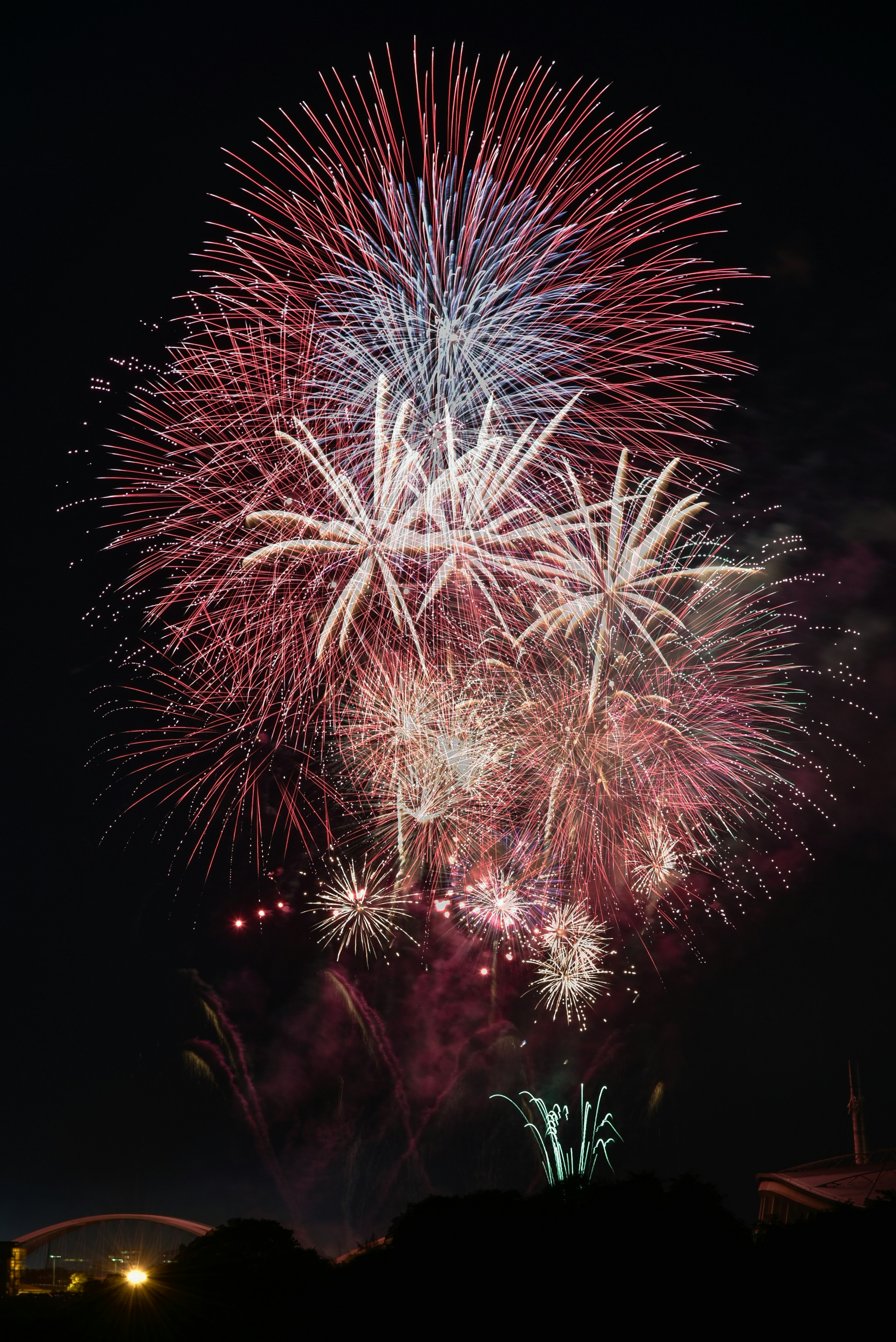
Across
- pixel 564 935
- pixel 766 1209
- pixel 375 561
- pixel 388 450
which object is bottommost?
pixel 766 1209

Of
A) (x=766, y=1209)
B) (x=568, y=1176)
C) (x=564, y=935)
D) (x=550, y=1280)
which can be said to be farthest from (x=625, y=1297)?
(x=766, y=1209)

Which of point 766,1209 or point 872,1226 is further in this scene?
point 766,1209

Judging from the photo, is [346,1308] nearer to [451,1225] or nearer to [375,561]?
[451,1225]

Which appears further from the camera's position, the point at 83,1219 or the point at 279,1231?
the point at 83,1219

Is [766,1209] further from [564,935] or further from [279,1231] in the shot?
[279,1231]

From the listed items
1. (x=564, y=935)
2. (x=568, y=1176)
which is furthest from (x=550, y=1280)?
(x=564, y=935)

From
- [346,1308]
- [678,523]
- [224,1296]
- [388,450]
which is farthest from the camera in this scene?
[678,523]

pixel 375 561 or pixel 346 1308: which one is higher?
pixel 375 561

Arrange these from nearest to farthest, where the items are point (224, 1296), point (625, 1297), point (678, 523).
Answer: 1. point (625, 1297)
2. point (224, 1296)
3. point (678, 523)

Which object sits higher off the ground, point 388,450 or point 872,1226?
point 388,450
